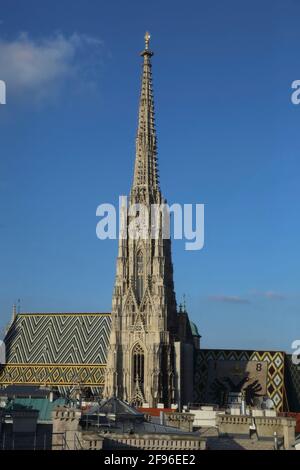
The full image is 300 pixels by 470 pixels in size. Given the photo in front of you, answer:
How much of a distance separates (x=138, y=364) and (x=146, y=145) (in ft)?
80.2

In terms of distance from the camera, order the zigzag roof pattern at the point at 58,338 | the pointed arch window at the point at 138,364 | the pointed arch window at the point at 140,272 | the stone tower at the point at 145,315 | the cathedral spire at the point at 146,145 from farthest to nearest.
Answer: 1. the zigzag roof pattern at the point at 58,338
2. the cathedral spire at the point at 146,145
3. the pointed arch window at the point at 140,272
4. the pointed arch window at the point at 138,364
5. the stone tower at the point at 145,315

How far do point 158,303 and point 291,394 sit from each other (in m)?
21.1

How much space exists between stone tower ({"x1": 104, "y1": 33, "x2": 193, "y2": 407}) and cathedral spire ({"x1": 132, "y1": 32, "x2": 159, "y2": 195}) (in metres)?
0.13

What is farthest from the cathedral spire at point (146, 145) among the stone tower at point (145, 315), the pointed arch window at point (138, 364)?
the pointed arch window at point (138, 364)

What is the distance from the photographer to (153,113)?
315 feet

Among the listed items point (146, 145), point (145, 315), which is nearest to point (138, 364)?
point (145, 315)

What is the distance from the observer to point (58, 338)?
10250 centimetres

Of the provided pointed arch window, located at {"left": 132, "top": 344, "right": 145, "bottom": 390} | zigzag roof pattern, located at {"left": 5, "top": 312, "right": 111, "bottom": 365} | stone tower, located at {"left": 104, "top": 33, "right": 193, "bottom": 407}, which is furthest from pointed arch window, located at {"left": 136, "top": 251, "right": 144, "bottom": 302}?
zigzag roof pattern, located at {"left": 5, "top": 312, "right": 111, "bottom": 365}

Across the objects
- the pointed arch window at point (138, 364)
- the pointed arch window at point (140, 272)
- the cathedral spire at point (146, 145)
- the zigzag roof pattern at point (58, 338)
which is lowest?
the pointed arch window at point (138, 364)

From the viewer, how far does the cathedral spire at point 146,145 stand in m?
93.1

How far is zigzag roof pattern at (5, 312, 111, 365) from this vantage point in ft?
325

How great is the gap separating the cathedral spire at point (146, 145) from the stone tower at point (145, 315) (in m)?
0.13

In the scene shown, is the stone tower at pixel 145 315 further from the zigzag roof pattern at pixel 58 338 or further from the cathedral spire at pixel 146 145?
the zigzag roof pattern at pixel 58 338
